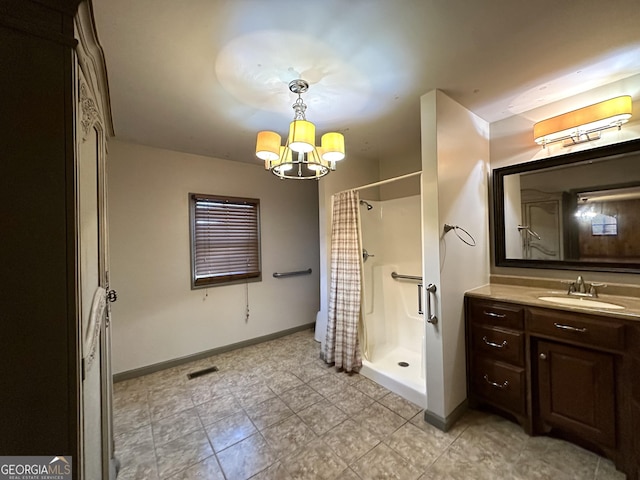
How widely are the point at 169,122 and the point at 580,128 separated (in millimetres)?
3368

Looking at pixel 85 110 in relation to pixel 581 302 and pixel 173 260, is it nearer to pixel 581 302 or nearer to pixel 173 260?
pixel 173 260

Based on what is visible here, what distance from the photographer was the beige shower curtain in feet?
8.66

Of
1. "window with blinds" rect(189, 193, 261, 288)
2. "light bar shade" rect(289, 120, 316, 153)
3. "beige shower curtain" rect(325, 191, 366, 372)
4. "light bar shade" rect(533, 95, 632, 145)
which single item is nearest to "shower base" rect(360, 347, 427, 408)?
"beige shower curtain" rect(325, 191, 366, 372)

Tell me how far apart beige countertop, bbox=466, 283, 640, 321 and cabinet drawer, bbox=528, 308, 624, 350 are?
0.15ft

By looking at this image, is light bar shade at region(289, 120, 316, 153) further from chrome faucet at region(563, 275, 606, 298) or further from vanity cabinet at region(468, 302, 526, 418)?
chrome faucet at region(563, 275, 606, 298)

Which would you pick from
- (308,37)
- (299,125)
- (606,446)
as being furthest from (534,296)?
(308,37)

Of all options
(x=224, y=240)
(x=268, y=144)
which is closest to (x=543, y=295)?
(x=268, y=144)

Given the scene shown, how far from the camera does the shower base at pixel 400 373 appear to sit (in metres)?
2.14

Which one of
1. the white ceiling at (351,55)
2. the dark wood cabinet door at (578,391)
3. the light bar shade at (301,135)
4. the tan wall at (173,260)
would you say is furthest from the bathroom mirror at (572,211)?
the tan wall at (173,260)

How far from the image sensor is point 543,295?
194 centimetres

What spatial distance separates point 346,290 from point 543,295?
1646 millimetres

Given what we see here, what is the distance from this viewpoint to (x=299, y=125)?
1.56m

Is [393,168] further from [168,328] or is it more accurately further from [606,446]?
[168,328]

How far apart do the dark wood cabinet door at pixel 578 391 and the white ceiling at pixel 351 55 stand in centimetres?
182
